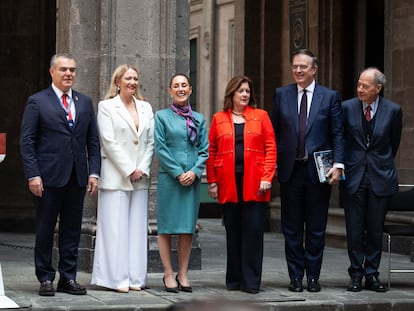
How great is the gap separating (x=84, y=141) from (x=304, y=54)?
2001 millimetres

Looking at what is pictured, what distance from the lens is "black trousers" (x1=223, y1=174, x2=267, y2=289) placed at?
30.1 ft

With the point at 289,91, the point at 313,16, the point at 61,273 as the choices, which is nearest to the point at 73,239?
the point at 61,273

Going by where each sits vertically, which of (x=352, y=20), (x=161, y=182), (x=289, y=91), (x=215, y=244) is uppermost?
(x=352, y=20)

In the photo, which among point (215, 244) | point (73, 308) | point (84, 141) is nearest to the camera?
point (73, 308)

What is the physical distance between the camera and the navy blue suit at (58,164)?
28.3 ft

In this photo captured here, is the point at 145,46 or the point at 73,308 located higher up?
the point at 145,46

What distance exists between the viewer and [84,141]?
8.87 m

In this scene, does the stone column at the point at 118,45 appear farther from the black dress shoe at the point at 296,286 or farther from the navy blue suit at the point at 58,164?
the black dress shoe at the point at 296,286

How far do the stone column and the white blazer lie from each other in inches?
50.6

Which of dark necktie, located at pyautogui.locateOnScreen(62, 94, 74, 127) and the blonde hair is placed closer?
dark necktie, located at pyautogui.locateOnScreen(62, 94, 74, 127)

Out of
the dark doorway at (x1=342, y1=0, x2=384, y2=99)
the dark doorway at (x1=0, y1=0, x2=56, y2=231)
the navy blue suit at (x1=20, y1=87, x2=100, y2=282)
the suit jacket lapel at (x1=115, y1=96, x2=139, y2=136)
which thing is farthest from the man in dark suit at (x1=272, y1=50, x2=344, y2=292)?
the dark doorway at (x1=0, y1=0, x2=56, y2=231)

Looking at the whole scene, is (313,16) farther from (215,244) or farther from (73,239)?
(73,239)

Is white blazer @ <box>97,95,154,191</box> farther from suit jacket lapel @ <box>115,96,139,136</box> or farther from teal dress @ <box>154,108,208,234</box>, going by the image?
teal dress @ <box>154,108,208,234</box>

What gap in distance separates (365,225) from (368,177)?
456 mm
